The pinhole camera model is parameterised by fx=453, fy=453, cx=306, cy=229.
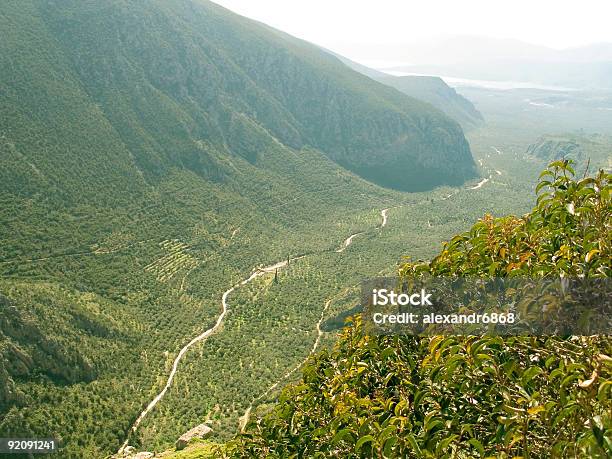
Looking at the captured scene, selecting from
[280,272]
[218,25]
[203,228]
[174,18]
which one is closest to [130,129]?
[203,228]

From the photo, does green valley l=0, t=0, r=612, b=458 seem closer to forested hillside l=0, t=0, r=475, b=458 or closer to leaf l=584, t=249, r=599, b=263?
forested hillside l=0, t=0, r=475, b=458

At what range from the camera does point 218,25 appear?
557ft

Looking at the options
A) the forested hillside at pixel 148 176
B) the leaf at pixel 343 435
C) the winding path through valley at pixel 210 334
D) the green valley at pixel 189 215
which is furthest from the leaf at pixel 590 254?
the forested hillside at pixel 148 176

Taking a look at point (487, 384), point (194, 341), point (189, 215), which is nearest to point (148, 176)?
point (189, 215)

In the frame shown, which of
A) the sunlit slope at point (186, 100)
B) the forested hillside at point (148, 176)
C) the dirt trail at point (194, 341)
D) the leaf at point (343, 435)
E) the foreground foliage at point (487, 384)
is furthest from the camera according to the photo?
the sunlit slope at point (186, 100)

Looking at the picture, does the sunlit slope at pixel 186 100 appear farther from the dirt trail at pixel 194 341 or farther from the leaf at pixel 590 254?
the leaf at pixel 590 254

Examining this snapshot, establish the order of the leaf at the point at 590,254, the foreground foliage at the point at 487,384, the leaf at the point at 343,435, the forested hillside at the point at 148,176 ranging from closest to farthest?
the foreground foliage at the point at 487,384 → the leaf at the point at 590,254 → the leaf at the point at 343,435 → the forested hillside at the point at 148,176

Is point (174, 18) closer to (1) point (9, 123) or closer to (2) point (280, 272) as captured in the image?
(1) point (9, 123)

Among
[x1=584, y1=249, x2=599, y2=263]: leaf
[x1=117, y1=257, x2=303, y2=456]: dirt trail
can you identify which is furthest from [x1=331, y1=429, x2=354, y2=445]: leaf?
[x1=117, y1=257, x2=303, y2=456]: dirt trail

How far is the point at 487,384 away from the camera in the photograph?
5.73 meters

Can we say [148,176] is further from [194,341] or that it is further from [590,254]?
[590,254]

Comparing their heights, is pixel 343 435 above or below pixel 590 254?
below

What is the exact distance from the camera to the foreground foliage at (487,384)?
438 cm

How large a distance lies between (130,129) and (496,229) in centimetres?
10740
